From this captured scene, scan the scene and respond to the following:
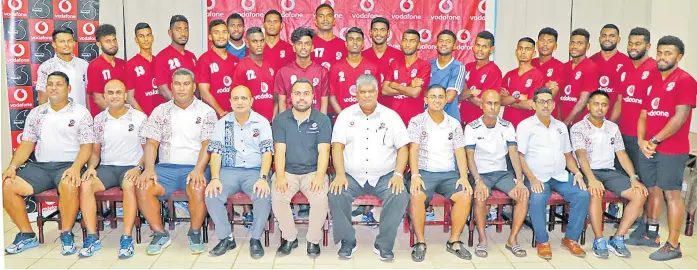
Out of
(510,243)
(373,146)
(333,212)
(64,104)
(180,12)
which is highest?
(180,12)

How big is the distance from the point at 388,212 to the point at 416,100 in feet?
3.97

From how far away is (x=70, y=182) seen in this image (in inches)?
158

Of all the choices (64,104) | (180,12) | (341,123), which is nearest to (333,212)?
(341,123)

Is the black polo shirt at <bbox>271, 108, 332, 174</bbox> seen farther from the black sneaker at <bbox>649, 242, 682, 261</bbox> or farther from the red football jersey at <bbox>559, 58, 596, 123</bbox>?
the black sneaker at <bbox>649, 242, 682, 261</bbox>

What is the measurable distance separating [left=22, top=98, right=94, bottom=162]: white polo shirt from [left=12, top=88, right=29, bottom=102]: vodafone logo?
2.82 feet

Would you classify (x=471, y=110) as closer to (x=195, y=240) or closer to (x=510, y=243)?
(x=510, y=243)

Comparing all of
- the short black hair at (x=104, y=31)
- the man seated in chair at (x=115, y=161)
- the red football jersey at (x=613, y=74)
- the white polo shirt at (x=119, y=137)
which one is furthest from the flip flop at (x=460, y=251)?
the short black hair at (x=104, y=31)

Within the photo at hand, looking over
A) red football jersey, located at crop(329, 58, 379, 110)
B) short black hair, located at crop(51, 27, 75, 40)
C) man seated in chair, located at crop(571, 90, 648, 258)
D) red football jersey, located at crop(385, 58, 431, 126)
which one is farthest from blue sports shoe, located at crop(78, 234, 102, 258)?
man seated in chair, located at crop(571, 90, 648, 258)

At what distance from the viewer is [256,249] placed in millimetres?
3955

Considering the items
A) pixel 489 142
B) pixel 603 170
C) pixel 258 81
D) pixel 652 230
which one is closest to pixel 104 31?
pixel 258 81

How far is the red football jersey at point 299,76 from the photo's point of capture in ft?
15.0

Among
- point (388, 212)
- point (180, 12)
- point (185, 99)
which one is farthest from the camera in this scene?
point (180, 12)

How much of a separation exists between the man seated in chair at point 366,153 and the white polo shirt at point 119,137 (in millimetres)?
1539

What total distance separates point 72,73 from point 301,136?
7.45ft
